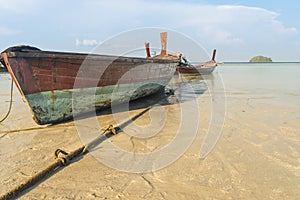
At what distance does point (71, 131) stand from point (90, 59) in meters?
1.50

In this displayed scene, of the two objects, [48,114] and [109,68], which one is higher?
[109,68]

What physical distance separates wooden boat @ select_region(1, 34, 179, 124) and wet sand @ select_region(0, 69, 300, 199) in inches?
16.2

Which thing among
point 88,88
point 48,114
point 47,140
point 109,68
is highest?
point 109,68

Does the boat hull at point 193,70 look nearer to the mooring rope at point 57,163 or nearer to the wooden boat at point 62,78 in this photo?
the wooden boat at point 62,78

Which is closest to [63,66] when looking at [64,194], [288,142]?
[64,194]

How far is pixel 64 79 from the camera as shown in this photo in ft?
13.6

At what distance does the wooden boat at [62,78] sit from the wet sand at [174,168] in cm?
41

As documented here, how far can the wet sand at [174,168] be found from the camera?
Result: 207cm

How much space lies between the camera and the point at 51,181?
2.22 metres

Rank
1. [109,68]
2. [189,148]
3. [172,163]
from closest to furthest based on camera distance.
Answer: [172,163], [189,148], [109,68]

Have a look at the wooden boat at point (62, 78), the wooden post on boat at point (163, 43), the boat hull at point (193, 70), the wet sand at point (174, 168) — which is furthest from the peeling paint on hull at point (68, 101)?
the boat hull at point (193, 70)

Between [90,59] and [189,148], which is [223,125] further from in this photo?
[90,59]

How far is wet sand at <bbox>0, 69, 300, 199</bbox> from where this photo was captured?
81.6 inches

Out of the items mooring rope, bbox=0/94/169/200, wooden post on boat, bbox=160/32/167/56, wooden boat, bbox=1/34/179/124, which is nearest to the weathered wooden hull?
wooden boat, bbox=1/34/179/124
